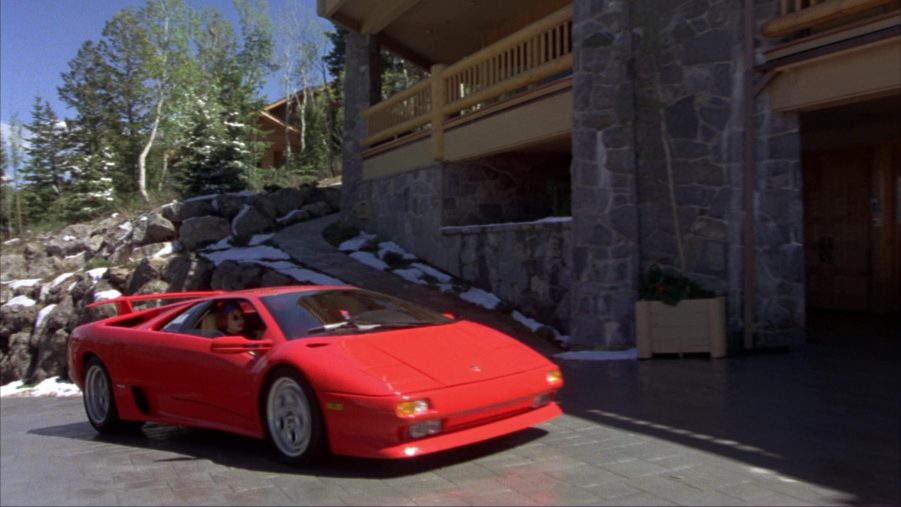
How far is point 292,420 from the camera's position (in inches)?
209

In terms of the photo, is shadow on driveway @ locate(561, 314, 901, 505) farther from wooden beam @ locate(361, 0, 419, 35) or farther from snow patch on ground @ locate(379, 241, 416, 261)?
wooden beam @ locate(361, 0, 419, 35)

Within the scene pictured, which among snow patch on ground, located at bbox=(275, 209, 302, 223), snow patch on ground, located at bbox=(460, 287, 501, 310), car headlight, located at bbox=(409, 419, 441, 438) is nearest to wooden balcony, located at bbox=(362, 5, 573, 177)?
snow patch on ground, located at bbox=(460, 287, 501, 310)

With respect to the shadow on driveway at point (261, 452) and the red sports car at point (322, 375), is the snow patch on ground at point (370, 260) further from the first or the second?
the red sports car at point (322, 375)

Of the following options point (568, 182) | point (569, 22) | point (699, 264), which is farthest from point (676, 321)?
point (568, 182)

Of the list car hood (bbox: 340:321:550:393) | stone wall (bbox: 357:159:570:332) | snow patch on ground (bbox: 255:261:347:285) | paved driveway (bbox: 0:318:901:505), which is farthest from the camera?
snow patch on ground (bbox: 255:261:347:285)

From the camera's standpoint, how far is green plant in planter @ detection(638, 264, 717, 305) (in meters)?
9.23

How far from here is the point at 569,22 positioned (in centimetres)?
1114

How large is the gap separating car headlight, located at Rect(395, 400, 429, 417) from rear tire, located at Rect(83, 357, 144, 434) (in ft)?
10.4

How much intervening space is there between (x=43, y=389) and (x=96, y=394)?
8.37 meters

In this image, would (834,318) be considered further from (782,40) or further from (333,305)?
(333,305)

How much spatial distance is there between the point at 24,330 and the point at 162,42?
17.7m

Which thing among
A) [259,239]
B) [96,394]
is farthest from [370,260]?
[96,394]

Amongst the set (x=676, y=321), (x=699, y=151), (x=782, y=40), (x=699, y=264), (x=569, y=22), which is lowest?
(x=676, y=321)

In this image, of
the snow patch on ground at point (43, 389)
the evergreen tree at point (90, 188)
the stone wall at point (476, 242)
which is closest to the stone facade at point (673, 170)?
the stone wall at point (476, 242)
